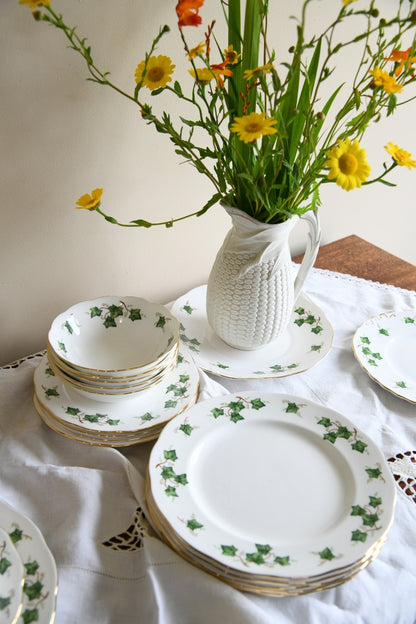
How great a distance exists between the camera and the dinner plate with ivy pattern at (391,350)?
0.84m

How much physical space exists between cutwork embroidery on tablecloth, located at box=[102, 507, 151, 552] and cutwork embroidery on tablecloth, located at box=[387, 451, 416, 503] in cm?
31

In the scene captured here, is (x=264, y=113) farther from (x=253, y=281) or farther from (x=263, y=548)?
(x=263, y=548)

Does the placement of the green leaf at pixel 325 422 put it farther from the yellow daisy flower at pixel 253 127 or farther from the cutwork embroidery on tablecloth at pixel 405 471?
the yellow daisy flower at pixel 253 127

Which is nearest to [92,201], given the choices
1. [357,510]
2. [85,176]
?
[85,176]

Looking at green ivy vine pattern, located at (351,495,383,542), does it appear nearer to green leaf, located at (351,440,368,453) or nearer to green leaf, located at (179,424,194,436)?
green leaf, located at (351,440,368,453)

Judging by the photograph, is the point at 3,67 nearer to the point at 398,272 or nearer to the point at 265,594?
the point at 265,594

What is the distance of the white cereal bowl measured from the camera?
78 cm

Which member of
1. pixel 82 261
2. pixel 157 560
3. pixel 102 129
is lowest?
pixel 157 560

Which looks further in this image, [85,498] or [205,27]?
[205,27]

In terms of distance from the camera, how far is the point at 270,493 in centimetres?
A: 65

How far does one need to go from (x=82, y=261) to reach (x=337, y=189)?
2.00 ft

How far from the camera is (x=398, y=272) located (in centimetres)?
114

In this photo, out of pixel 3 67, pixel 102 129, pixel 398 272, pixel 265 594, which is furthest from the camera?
pixel 398 272

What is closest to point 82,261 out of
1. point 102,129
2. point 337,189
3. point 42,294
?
point 42,294
